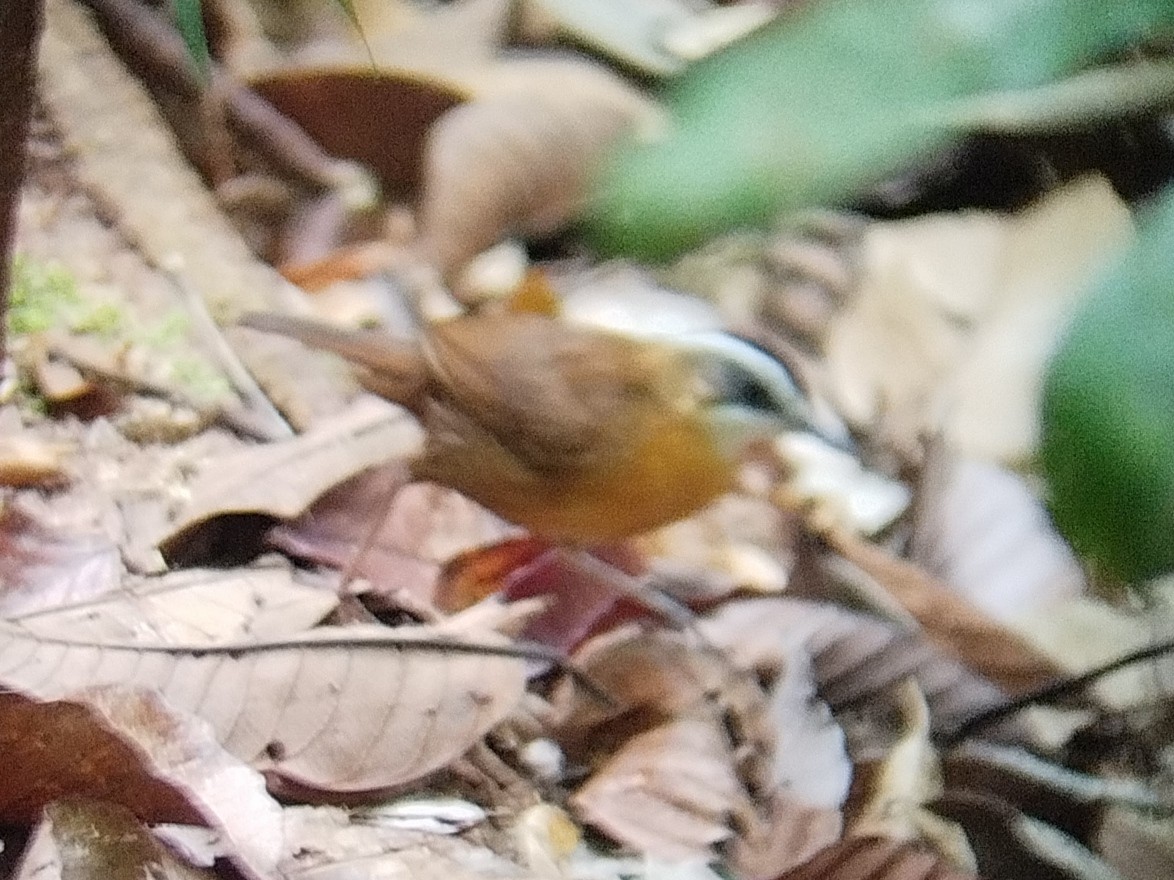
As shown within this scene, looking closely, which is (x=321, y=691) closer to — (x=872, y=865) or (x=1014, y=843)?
(x=872, y=865)

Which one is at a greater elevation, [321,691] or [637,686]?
[321,691]

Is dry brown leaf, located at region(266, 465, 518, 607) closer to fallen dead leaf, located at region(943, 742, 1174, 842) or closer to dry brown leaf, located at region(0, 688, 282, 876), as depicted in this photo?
dry brown leaf, located at region(0, 688, 282, 876)

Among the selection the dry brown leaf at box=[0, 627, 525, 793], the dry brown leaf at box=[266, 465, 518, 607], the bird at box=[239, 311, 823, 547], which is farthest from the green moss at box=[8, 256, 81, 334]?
the dry brown leaf at box=[0, 627, 525, 793]

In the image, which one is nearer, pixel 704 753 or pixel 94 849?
pixel 94 849

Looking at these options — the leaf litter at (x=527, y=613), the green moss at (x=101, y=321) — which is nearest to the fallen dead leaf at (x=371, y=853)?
the leaf litter at (x=527, y=613)

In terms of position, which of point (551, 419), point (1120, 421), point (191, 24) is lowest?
point (551, 419)

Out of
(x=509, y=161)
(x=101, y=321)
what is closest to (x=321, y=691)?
(x=101, y=321)

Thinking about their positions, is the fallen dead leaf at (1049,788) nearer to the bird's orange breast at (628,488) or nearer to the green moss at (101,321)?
the bird's orange breast at (628,488)
